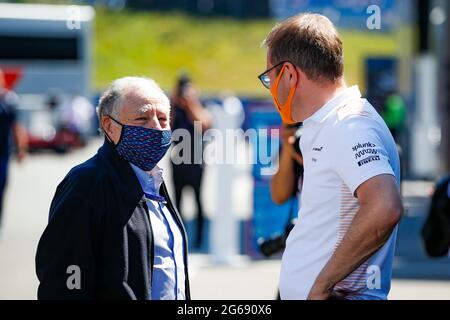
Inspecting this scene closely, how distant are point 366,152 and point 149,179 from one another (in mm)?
988

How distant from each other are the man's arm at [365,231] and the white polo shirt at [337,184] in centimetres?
5

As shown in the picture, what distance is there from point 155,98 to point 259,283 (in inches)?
220

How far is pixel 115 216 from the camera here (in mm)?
3434

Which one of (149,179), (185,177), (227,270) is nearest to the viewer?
(149,179)

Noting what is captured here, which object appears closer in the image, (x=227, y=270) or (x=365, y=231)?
(x=365, y=231)

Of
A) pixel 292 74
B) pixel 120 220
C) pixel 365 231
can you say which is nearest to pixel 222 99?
pixel 120 220

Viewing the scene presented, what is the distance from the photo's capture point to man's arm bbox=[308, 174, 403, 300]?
2992mm

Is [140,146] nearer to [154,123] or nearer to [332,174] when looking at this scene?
[154,123]

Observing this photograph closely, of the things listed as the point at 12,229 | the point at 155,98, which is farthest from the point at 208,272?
the point at 155,98

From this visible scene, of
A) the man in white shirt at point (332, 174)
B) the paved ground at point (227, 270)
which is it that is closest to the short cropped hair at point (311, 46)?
the man in white shirt at point (332, 174)

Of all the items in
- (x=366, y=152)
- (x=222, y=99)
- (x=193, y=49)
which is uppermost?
(x=193, y=49)

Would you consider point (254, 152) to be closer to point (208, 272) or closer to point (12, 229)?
point (208, 272)

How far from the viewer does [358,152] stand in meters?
3.07

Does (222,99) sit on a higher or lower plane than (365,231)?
higher
